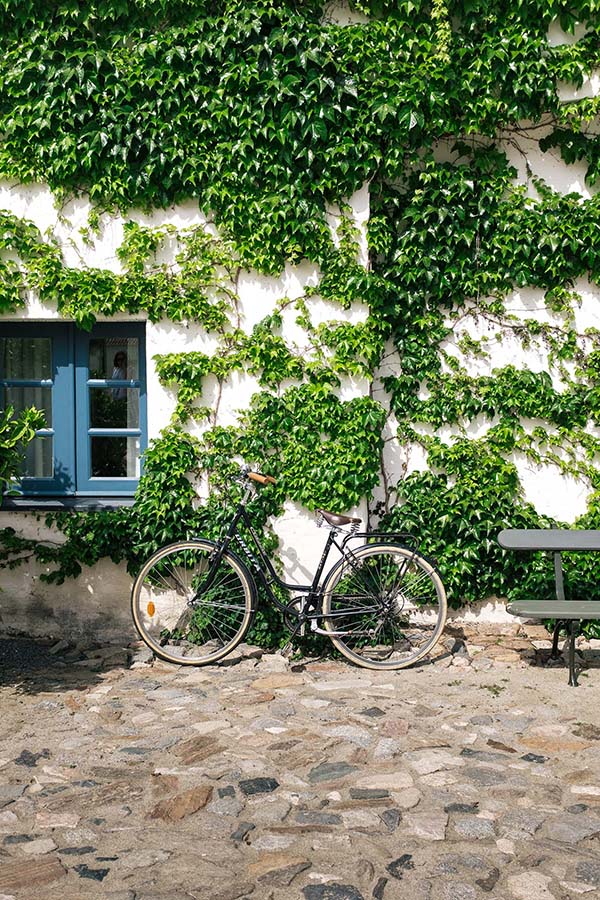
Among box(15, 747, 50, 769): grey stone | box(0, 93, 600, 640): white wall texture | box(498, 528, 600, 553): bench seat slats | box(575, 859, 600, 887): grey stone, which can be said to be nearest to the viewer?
box(575, 859, 600, 887): grey stone

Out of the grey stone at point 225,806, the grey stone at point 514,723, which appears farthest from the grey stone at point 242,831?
the grey stone at point 514,723

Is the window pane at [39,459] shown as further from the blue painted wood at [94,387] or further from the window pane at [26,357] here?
the window pane at [26,357]

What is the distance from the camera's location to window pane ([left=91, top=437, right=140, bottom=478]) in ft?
23.9

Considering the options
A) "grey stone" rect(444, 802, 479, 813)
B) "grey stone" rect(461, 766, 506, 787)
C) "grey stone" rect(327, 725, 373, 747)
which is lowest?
"grey stone" rect(444, 802, 479, 813)

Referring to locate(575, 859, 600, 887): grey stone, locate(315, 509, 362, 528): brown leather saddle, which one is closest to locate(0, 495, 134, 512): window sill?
locate(315, 509, 362, 528): brown leather saddle

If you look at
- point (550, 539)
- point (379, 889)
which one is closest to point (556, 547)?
point (550, 539)

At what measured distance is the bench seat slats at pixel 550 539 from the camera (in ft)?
21.2

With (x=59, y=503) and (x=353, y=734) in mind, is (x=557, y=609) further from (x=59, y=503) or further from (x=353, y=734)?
(x=59, y=503)

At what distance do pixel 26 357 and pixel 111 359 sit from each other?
2.21 feet

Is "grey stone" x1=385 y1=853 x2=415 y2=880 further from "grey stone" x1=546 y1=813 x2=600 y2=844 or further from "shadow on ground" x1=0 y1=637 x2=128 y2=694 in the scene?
"shadow on ground" x1=0 y1=637 x2=128 y2=694

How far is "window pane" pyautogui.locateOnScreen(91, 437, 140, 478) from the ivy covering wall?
39cm

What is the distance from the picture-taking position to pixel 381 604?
6.61 metres

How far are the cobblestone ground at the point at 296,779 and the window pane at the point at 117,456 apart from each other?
4.57 feet

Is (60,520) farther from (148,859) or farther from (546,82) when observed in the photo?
(546,82)
